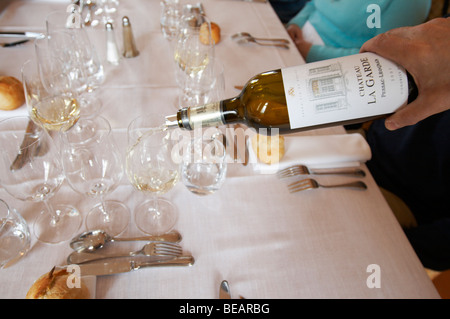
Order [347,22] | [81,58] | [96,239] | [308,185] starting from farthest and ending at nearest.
A: [347,22]
[81,58]
[308,185]
[96,239]

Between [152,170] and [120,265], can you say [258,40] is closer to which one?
[152,170]

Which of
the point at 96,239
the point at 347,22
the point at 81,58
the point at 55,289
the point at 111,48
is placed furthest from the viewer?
the point at 347,22

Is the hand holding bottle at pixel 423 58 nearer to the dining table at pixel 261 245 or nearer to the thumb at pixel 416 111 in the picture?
the thumb at pixel 416 111

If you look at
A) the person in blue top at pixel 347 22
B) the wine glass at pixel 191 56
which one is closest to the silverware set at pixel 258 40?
the person in blue top at pixel 347 22

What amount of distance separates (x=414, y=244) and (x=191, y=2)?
51.5 inches

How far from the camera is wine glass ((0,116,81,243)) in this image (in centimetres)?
54

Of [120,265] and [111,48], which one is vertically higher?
[111,48]

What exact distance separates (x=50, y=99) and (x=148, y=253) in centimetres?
46

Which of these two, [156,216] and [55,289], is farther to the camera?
[156,216]

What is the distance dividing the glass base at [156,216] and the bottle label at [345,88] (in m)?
0.35

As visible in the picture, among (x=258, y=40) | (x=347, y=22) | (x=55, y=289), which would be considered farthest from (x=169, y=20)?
(x=55, y=289)

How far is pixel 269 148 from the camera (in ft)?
2.28

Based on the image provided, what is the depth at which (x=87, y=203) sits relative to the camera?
0.64m

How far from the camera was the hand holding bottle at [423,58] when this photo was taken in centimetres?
47
